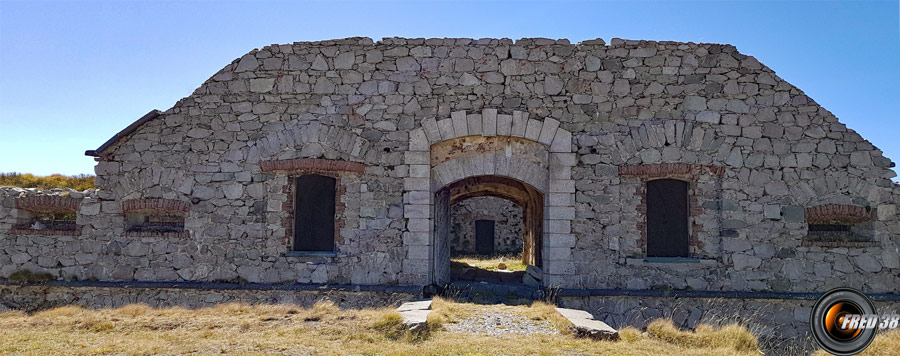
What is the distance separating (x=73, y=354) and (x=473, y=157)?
5.89 m

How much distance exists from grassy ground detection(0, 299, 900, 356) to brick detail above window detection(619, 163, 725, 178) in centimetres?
255

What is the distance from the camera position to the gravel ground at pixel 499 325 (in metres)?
6.76

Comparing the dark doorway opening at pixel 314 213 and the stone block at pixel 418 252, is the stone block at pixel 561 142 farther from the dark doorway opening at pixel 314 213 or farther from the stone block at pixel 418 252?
the dark doorway opening at pixel 314 213

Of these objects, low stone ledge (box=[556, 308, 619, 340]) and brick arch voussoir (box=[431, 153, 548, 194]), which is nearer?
low stone ledge (box=[556, 308, 619, 340])

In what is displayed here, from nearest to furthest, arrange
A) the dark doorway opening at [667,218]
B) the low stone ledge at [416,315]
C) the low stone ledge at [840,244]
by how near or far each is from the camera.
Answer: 1. the low stone ledge at [416,315]
2. the low stone ledge at [840,244]
3. the dark doorway opening at [667,218]

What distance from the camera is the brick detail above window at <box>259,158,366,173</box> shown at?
9.26 m

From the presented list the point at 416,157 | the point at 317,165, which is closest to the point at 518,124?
the point at 416,157

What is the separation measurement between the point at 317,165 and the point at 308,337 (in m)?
3.63

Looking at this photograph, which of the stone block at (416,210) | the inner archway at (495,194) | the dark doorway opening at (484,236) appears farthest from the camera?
the dark doorway opening at (484,236)

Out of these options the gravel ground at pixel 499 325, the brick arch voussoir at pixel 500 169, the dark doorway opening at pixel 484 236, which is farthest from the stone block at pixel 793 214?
the dark doorway opening at pixel 484 236

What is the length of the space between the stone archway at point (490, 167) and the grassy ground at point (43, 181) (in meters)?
9.10

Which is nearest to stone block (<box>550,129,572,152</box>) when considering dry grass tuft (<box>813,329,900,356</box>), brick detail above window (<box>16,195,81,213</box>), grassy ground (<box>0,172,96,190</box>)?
dry grass tuft (<box>813,329,900,356</box>)

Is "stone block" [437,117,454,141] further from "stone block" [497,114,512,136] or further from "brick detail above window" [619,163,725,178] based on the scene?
"brick detail above window" [619,163,725,178]

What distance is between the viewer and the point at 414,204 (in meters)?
9.20
